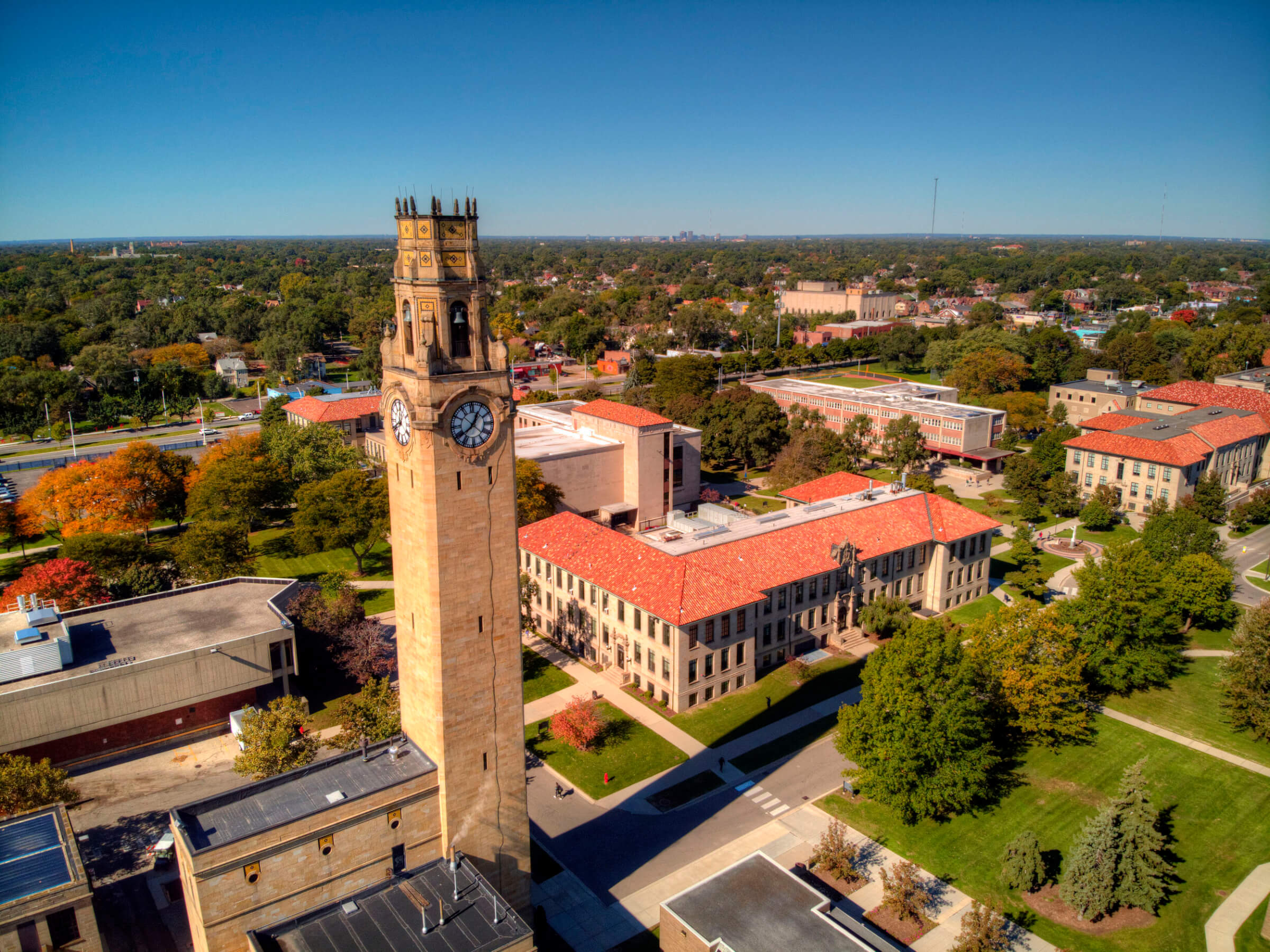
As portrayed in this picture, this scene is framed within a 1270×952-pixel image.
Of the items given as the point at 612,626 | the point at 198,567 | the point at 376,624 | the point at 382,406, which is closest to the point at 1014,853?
the point at 612,626

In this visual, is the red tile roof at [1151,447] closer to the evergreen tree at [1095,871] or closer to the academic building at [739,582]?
the academic building at [739,582]

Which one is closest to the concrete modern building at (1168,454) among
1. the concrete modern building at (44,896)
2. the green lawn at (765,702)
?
the green lawn at (765,702)

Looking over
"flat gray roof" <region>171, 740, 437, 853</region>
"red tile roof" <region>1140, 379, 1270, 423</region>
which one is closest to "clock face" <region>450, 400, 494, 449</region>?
"flat gray roof" <region>171, 740, 437, 853</region>

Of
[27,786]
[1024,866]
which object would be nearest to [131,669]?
[27,786]

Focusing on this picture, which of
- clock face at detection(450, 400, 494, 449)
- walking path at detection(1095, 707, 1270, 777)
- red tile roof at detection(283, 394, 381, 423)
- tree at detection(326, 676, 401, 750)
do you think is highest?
clock face at detection(450, 400, 494, 449)

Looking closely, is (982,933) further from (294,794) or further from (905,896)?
(294,794)

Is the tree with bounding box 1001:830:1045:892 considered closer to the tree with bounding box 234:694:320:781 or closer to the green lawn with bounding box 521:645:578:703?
the green lawn with bounding box 521:645:578:703
